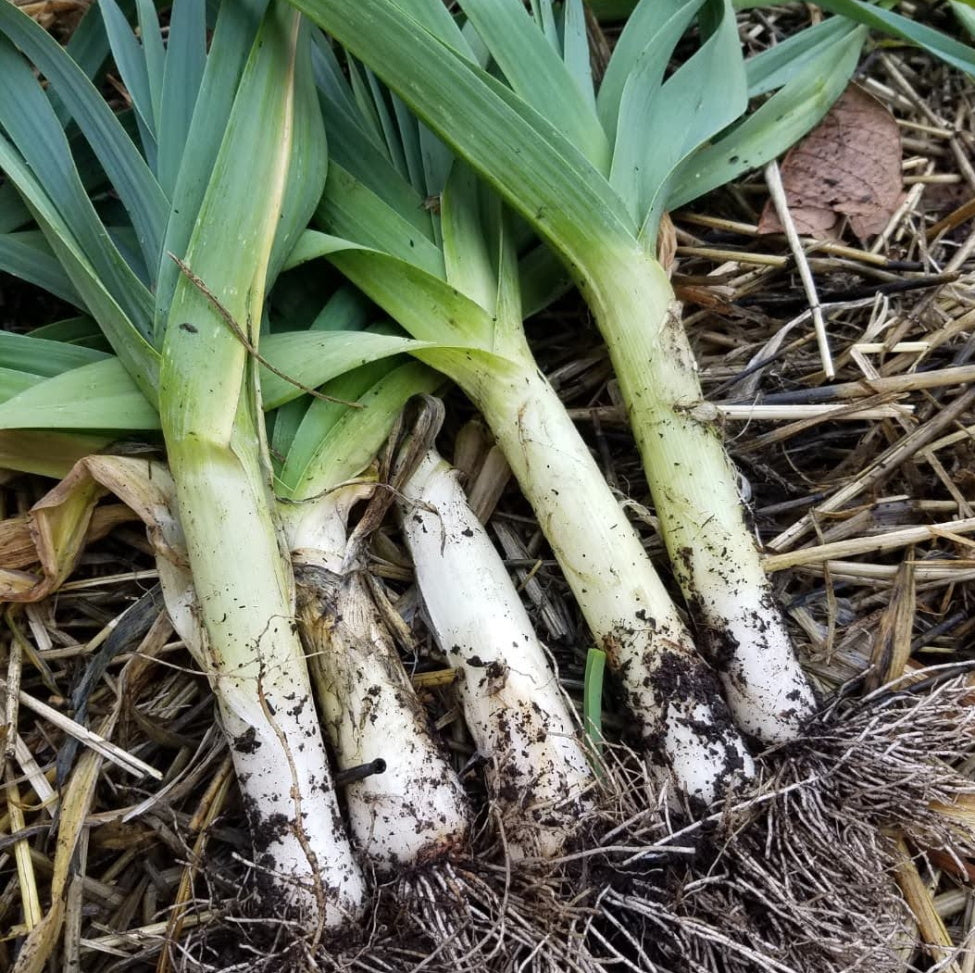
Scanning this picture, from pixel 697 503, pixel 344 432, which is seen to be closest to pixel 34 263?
pixel 344 432

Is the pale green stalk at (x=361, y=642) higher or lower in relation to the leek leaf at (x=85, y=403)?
lower

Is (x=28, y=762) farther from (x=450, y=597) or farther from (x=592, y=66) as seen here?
(x=592, y=66)

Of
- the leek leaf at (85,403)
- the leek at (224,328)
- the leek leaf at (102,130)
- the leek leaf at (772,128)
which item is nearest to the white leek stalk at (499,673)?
the leek at (224,328)

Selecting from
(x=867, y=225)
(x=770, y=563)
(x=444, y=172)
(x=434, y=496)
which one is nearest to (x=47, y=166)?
(x=444, y=172)

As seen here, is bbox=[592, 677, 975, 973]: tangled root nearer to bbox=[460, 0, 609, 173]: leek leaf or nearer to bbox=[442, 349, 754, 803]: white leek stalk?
bbox=[442, 349, 754, 803]: white leek stalk

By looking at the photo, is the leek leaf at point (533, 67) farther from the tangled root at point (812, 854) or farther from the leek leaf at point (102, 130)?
the tangled root at point (812, 854)

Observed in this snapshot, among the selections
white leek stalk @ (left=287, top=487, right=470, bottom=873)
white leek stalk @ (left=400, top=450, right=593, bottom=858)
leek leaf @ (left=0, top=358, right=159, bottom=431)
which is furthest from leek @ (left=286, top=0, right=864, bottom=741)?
leek leaf @ (left=0, top=358, right=159, bottom=431)

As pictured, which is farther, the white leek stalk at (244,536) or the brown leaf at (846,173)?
the brown leaf at (846,173)
